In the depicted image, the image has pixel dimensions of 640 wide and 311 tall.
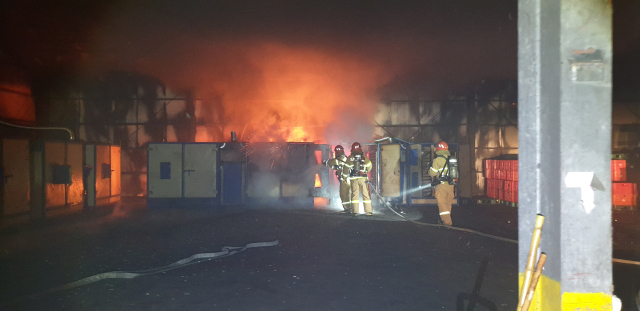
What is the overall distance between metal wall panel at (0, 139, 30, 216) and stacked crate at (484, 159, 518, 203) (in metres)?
15.8

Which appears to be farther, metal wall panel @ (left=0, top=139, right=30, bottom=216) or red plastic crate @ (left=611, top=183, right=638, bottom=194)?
red plastic crate @ (left=611, top=183, right=638, bottom=194)

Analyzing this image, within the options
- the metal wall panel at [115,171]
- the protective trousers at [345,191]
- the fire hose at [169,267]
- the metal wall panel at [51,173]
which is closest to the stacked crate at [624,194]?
the protective trousers at [345,191]

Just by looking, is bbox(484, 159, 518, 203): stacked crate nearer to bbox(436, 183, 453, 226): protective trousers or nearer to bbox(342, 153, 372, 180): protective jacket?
bbox(436, 183, 453, 226): protective trousers

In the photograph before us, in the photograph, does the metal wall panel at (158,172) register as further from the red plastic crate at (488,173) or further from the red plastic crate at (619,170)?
the red plastic crate at (619,170)

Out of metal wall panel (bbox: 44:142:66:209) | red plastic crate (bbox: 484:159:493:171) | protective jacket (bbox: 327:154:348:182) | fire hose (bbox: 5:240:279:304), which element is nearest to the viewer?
fire hose (bbox: 5:240:279:304)

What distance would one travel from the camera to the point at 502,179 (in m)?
16.5

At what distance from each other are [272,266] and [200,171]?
954 cm

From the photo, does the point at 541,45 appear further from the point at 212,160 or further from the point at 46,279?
the point at 212,160

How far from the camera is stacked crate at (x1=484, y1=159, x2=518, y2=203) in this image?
15.5 meters

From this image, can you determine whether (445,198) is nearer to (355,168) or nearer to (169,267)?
(355,168)

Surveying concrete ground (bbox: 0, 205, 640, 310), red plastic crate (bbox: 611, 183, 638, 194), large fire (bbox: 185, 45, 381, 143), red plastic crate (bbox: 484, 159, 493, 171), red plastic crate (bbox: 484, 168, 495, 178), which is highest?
large fire (bbox: 185, 45, 381, 143)

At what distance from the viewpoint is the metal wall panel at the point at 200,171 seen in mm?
14648

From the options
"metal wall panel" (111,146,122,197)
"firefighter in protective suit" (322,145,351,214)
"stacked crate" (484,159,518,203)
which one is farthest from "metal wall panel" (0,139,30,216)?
"stacked crate" (484,159,518,203)

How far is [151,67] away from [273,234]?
14292mm
